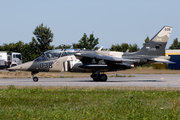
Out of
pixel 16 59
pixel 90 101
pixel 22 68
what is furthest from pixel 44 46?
pixel 90 101

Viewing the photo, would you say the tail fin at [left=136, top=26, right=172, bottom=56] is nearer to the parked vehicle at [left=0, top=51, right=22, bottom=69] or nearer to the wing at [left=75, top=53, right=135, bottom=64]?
the wing at [left=75, top=53, right=135, bottom=64]

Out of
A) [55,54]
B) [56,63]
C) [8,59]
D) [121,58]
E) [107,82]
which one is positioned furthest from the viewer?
[8,59]

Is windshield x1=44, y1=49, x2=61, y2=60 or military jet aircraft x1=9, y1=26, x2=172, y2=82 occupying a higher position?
windshield x1=44, y1=49, x2=61, y2=60

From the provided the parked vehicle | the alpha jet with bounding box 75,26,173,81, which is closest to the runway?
the alpha jet with bounding box 75,26,173,81

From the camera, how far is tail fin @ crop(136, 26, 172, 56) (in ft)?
82.8

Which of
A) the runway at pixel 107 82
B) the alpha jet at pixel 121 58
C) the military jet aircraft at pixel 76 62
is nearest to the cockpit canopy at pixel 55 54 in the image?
the military jet aircraft at pixel 76 62

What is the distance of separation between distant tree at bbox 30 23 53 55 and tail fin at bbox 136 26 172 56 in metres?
33.0

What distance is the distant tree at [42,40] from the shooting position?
55562 millimetres

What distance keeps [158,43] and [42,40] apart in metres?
35.5

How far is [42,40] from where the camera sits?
56906 millimetres

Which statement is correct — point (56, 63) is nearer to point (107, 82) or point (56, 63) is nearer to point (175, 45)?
point (107, 82)

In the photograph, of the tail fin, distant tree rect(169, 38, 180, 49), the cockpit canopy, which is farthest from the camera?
distant tree rect(169, 38, 180, 49)

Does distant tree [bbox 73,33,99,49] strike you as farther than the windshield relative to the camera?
Yes

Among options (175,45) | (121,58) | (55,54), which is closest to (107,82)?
(121,58)
